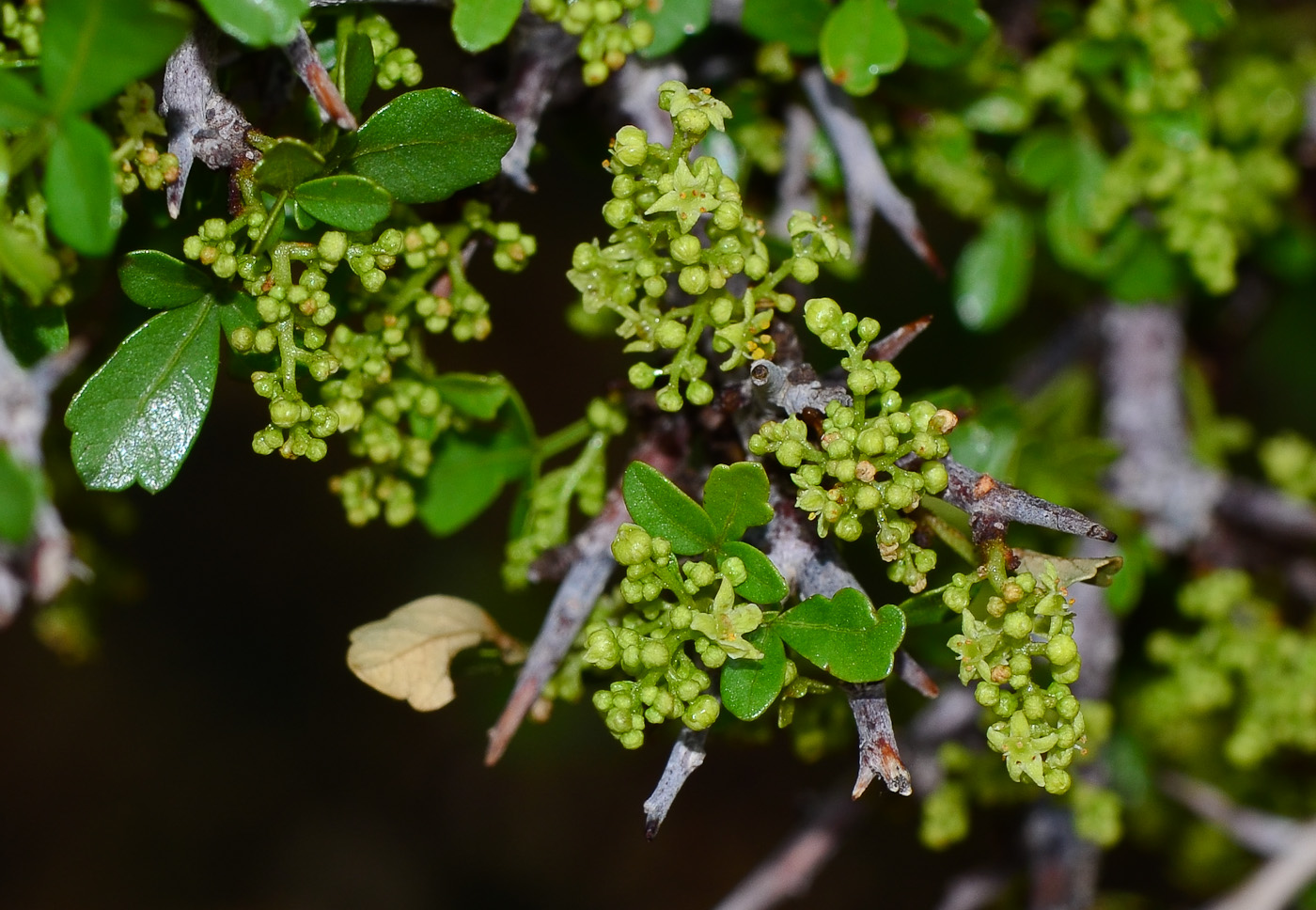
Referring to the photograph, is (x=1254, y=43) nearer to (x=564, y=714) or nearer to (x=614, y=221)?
(x=614, y=221)

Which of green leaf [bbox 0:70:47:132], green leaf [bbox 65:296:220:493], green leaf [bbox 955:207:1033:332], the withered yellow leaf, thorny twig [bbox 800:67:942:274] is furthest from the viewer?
green leaf [bbox 955:207:1033:332]

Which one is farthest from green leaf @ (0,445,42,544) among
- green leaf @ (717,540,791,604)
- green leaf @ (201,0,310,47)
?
green leaf @ (717,540,791,604)

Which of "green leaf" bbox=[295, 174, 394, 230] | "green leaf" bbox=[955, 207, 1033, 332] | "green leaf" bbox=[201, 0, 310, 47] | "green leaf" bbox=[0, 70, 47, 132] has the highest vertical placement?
"green leaf" bbox=[201, 0, 310, 47]

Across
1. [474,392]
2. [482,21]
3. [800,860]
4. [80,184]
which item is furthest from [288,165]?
[800,860]

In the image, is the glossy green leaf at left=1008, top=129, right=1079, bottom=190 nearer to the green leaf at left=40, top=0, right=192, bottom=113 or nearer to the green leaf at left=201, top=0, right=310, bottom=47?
the green leaf at left=201, top=0, right=310, bottom=47

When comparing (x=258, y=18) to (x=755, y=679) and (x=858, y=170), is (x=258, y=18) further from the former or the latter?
(x=858, y=170)

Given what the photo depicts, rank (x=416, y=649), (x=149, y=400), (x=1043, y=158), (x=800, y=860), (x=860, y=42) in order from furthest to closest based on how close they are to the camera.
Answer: (x=800, y=860), (x=1043, y=158), (x=860, y=42), (x=416, y=649), (x=149, y=400)

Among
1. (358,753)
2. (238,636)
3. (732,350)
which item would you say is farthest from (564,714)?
(732,350)

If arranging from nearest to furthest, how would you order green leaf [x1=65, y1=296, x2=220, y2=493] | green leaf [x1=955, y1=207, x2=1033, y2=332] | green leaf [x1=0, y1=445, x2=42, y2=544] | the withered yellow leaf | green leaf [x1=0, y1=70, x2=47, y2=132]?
green leaf [x1=0, y1=445, x2=42, y2=544] → green leaf [x1=0, y1=70, x2=47, y2=132] → green leaf [x1=65, y1=296, x2=220, y2=493] → the withered yellow leaf → green leaf [x1=955, y1=207, x2=1033, y2=332]
